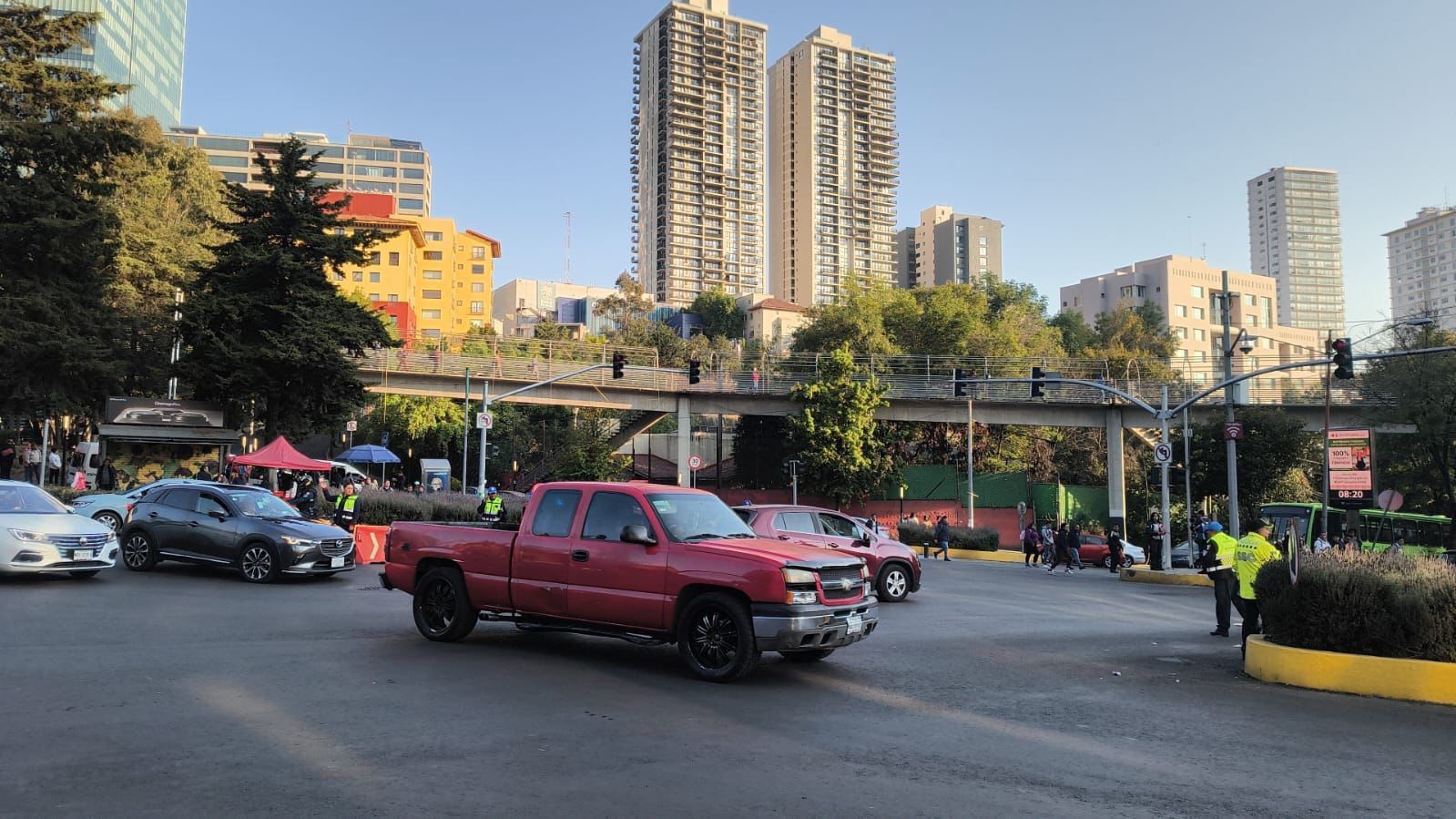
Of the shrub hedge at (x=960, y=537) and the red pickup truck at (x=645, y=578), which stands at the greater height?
the red pickup truck at (x=645, y=578)

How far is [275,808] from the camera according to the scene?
17.3 ft

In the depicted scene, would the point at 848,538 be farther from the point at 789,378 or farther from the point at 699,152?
the point at 699,152

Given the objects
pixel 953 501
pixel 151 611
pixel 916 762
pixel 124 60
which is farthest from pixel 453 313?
pixel 916 762

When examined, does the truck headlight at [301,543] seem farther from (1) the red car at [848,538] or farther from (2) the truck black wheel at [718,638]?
(2) the truck black wheel at [718,638]

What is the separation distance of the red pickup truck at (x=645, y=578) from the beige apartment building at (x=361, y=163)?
141 meters

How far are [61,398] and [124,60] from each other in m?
88.1

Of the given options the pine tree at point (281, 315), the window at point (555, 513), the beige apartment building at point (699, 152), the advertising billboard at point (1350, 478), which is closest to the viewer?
the window at point (555, 513)

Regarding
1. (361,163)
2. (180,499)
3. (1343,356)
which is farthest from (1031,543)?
(361,163)

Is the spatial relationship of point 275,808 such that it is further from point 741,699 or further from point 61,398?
point 61,398

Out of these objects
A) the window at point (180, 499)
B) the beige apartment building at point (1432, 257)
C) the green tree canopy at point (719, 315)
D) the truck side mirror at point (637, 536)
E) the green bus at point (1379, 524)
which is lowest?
the green bus at point (1379, 524)

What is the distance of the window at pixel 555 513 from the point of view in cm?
1015

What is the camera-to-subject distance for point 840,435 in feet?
166

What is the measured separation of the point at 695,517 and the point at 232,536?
391 inches

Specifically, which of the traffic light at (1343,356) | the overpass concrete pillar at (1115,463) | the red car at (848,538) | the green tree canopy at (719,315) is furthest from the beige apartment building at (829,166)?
the red car at (848,538)
